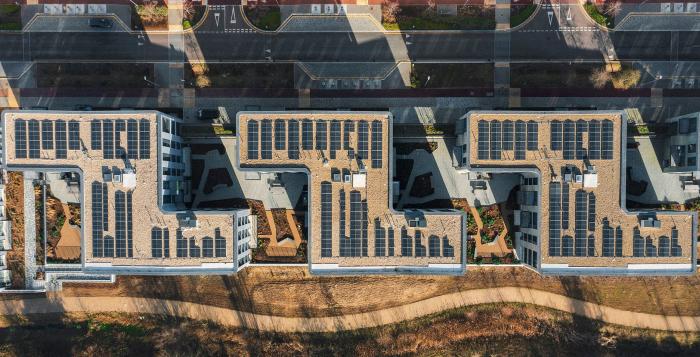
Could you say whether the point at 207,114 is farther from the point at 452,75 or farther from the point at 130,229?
the point at 452,75

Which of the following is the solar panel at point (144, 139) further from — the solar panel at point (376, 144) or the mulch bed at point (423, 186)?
the mulch bed at point (423, 186)

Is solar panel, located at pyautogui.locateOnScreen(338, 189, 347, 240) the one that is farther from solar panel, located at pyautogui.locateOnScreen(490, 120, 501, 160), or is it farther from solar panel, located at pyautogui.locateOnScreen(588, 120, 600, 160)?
solar panel, located at pyautogui.locateOnScreen(588, 120, 600, 160)

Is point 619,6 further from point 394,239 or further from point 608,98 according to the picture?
A: point 394,239

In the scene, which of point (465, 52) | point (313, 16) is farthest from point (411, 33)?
point (313, 16)

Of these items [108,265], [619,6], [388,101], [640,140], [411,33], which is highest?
[619,6]

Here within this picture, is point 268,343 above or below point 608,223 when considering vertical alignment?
below

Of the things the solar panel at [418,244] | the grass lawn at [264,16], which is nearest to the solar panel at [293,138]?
the grass lawn at [264,16]

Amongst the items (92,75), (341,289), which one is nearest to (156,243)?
(341,289)
